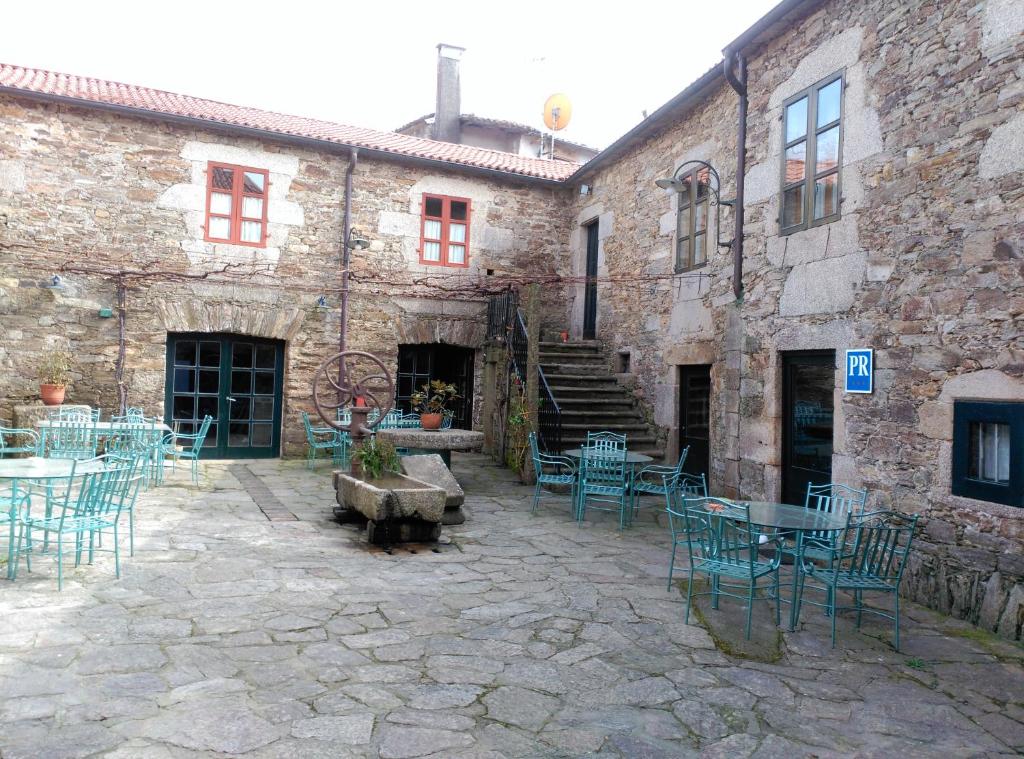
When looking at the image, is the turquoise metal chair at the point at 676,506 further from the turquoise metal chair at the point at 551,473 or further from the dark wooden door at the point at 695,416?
the turquoise metal chair at the point at 551,473

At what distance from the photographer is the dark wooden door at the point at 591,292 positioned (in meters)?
11.8

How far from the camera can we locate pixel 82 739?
2.62 metres

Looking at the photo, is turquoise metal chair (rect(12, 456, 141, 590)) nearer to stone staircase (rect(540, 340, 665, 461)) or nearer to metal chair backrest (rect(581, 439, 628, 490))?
metal chair backrest (rect(581, 439, 628, 490))

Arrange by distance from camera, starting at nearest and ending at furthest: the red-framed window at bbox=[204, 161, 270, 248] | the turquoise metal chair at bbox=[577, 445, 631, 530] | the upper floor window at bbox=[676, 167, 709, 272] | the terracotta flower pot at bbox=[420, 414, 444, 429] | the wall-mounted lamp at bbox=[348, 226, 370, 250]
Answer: the turquoise metal chair at bbox=[577, 445, 631, 530]
the terracotta flower pot at bbox=[420, 414, 444, 429]
the upper floor window at bbox=[676, 167, 709, 272]
the red-framed window at bbox=[204, 161, 270, 248]
the wall-mounted lamp at bbox=[348, 226, 370, 250]

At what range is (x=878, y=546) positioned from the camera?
4746 millimetres

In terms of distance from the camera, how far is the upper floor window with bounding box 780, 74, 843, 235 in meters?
6.09

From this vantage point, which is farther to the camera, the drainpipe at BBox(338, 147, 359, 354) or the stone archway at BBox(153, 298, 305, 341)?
the drainpipe at BBox(338, 147, 359, 354)

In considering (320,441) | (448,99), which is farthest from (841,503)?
(448,99)

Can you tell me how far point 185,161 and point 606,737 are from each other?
9652 millimetres

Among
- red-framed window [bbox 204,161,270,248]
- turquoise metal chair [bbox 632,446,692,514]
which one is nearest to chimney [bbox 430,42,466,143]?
red-framed window [bbox 204,161,270,248]

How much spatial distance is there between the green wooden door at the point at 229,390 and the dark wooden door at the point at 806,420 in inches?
283

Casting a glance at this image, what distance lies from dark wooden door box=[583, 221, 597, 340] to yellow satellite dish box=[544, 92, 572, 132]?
6.31 m

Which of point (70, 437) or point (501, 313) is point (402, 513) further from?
point (501, 313)

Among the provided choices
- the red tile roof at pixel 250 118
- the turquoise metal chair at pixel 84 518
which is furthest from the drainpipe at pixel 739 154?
the turquoise metal chair at pixel 84 518
